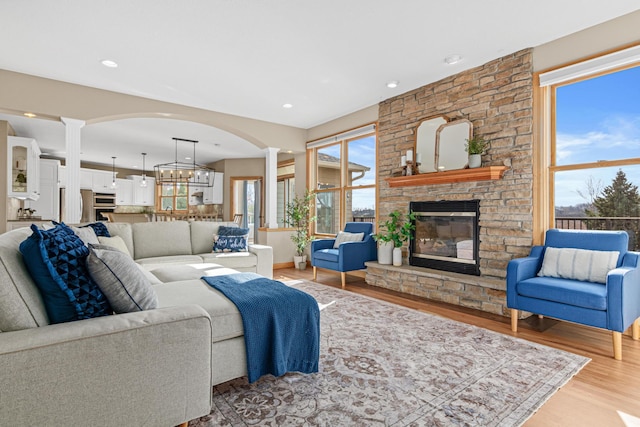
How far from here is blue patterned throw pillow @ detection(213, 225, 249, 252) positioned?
4629 millimetres

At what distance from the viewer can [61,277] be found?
4.67 ft

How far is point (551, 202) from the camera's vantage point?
337 cm

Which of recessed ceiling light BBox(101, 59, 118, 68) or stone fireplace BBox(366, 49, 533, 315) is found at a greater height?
recessed ceiling light BBox(101, 59, 118, 68)

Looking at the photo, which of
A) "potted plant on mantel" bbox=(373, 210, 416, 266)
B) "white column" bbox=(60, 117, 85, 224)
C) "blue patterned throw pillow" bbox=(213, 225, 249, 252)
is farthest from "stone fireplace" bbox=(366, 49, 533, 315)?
"white column" bbox=(60, 117, 85, 224)

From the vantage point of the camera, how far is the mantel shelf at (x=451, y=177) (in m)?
3.55

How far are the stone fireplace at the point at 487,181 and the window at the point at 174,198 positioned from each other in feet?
25.5

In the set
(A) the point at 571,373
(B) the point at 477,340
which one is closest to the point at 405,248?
(B) the point at 477,340

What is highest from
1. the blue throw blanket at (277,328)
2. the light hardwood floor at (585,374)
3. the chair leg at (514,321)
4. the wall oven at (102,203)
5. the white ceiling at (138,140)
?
the white ceiling at (138,140)

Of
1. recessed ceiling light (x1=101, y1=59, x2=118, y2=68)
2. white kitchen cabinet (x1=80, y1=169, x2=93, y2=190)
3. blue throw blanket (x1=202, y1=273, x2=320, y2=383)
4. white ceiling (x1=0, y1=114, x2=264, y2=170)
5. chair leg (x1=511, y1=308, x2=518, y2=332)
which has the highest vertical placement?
recessed ceiling light (x1=101, y1=59, x2=118, y2=68)

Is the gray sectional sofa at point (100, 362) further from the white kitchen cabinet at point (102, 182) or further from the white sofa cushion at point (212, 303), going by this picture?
the white kitchen cabinet at point (102, 182)

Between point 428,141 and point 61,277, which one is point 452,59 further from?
point 61,277

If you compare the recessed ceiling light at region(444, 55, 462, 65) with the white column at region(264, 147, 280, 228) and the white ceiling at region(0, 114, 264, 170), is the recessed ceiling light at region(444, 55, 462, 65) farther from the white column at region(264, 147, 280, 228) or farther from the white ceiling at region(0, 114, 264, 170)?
the white ceiling at region(0, 114, 264, 170)

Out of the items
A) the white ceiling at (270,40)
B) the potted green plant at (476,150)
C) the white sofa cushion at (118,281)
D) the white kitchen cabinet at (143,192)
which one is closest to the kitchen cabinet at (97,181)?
the white kitchen cabinet at (143,192)

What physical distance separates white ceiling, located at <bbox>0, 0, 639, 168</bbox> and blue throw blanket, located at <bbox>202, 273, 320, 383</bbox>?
7.38 feet
